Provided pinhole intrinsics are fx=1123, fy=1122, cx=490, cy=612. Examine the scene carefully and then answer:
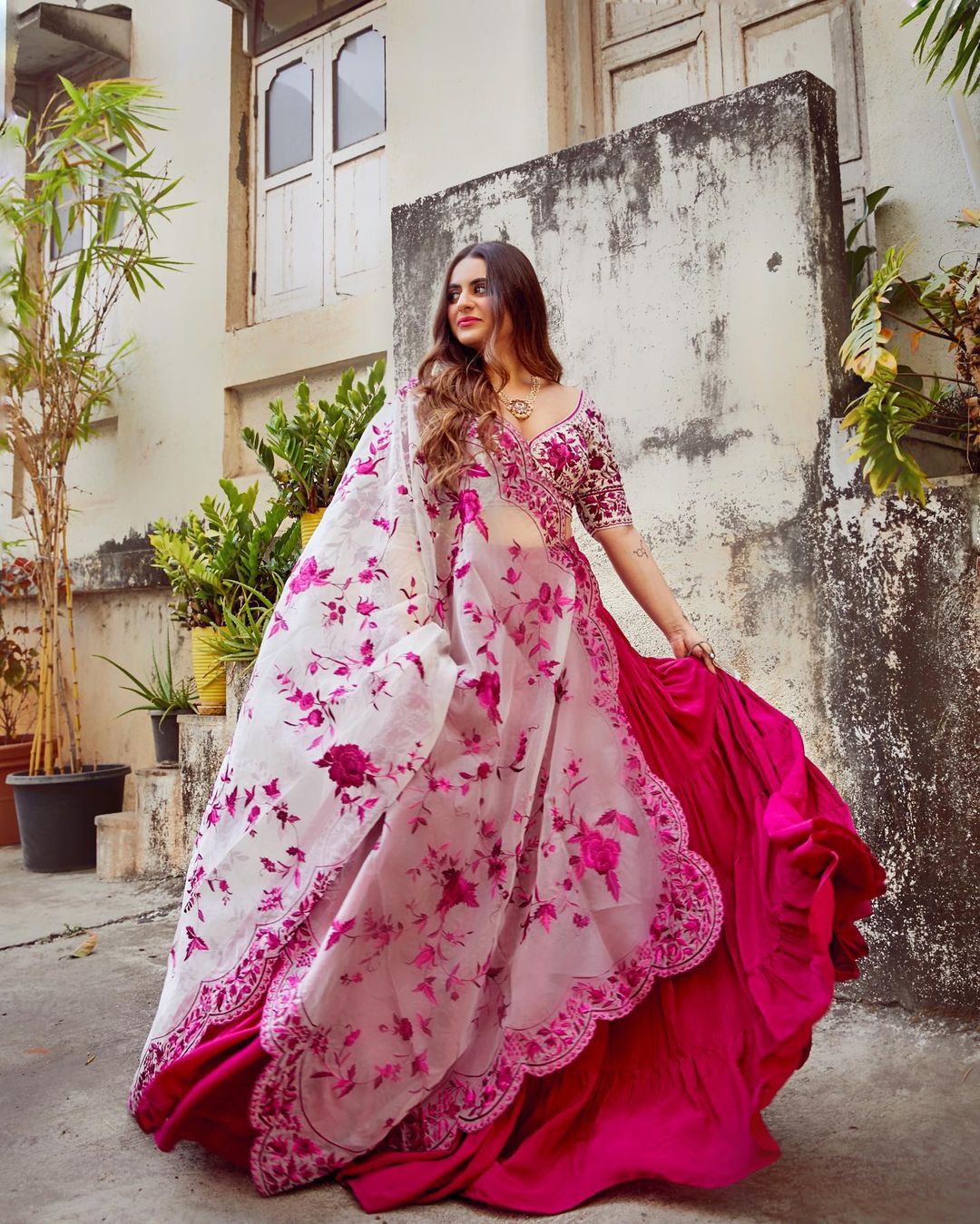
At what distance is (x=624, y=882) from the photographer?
207 centimetres

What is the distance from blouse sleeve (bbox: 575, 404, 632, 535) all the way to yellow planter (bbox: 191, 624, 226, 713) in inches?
103

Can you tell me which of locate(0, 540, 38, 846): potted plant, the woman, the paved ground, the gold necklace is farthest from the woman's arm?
locate(0, 540, 38, 846): potted plant

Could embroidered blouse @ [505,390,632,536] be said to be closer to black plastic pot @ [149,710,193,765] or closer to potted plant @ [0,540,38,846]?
black plastic pot @ [149,710,193,765]

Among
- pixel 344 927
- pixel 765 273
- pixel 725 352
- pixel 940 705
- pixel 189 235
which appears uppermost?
pixel 189 235

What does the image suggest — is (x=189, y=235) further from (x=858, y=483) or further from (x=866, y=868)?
(x=866, y=868)

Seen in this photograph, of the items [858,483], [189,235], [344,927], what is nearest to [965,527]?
[858,483]

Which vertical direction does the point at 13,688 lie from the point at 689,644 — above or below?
above

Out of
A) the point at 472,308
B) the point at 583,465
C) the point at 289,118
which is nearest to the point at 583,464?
the point at 583,465

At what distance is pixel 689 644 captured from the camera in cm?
240

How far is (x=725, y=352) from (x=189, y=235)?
3988 millimetres

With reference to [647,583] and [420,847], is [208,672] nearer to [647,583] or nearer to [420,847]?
[647,583]

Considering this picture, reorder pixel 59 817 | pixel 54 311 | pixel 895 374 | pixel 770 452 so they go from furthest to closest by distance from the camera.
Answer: pixel 54 311 < pixel 59 817 < pixel 770 452 < pixel 895 374

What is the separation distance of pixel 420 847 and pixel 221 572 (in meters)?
2.89

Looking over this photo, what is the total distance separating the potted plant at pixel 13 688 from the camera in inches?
233
